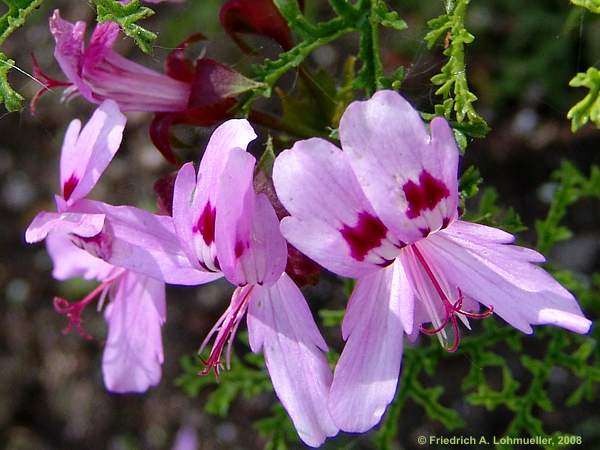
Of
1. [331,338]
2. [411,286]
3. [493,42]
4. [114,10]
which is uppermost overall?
[114,10]

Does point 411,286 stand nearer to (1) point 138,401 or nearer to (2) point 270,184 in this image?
(2) point 270,184

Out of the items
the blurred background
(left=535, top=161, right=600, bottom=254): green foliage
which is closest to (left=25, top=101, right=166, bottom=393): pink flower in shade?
(left=535, top=161, right=600, bottom=254): green foliage

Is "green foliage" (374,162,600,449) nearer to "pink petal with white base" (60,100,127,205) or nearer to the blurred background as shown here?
"pink petal with white base" (60,100,127,205)

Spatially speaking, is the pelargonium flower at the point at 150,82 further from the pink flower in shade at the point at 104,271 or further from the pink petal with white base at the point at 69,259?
the pink petal with white base at the point at 69,259

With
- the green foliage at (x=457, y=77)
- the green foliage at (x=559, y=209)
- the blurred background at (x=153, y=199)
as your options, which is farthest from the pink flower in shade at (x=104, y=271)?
the blurred background at (x=153, y=199)

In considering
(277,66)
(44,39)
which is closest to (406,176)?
(277,66)
